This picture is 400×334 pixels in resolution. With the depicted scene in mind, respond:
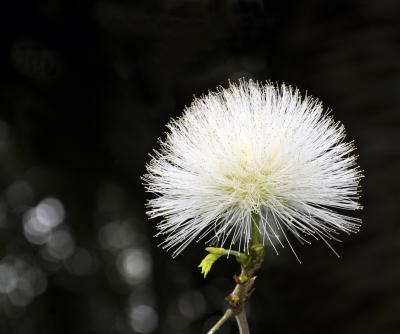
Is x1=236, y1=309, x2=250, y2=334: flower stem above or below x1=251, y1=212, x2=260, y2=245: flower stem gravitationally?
below

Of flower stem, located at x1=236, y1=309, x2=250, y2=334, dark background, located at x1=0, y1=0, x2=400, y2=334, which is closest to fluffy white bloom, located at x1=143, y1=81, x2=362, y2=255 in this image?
flower stem, located at x1=236, y1=309, x2=250, y2=334

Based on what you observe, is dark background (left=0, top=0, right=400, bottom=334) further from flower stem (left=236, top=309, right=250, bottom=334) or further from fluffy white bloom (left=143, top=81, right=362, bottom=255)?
flower stem (left=236, top=309, right=250, bottom=334)

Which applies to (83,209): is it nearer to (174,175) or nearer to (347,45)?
(347,45)

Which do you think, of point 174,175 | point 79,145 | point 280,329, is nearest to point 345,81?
point 174,175

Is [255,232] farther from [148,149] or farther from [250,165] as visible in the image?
[148,149]

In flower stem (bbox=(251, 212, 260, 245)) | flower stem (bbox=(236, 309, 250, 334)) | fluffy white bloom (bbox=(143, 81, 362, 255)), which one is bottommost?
flower stem (bbox=(236, 309, 250, 334))

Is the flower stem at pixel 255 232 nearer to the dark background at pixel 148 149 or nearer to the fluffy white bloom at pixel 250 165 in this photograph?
the fluffy white bloom at pixel 250 165

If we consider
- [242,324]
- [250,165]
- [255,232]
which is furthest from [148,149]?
[242,324]
